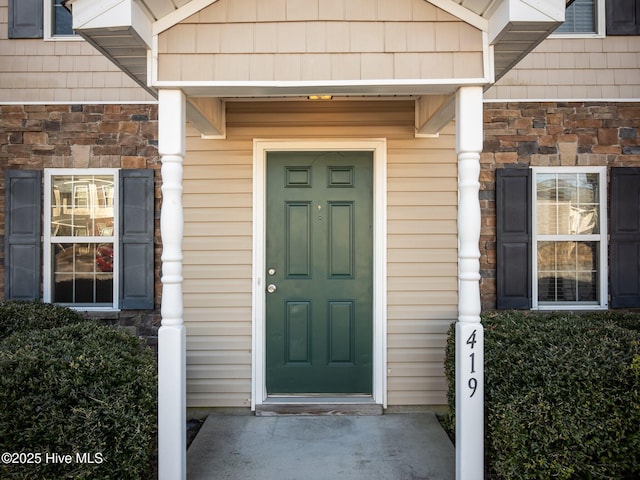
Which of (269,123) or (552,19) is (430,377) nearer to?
(269,123)

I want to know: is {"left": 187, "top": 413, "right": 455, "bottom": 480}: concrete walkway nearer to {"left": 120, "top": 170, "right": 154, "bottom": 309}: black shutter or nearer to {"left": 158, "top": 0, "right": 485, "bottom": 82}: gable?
{"left": 120, "top": 170, "right": 154, "bottom": 309}: black shutter

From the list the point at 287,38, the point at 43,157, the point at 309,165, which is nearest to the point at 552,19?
the point at 287,38

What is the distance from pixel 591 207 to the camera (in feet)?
14.5

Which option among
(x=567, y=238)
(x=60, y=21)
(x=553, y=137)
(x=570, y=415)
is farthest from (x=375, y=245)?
(x=60, y=21)

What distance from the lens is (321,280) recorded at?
4391 millimetres

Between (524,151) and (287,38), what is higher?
(287,38)

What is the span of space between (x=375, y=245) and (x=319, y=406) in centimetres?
142

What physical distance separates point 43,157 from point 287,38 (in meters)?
2.73

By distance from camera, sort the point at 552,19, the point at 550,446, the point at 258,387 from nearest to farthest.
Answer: the point at 552,19
the point at 550,446
the point at 258,387

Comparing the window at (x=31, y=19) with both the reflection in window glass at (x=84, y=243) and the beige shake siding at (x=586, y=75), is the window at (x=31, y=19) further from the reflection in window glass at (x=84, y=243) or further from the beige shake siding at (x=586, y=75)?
the beige shake siding at (x=586, y=75)

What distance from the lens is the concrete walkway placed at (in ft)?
10.8

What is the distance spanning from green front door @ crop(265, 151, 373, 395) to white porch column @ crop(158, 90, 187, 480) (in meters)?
1.48

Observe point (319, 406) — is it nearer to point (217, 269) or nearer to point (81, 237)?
point (217, 269)

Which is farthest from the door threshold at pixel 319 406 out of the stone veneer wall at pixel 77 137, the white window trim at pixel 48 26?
the white window trim at pixel 48 26
